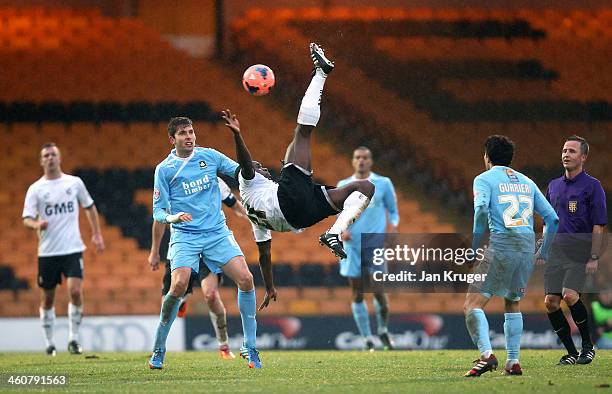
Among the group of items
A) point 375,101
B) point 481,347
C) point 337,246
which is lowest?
point 481,347

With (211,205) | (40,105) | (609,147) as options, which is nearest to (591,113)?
(609,147)

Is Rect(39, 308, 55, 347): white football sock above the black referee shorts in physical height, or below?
below

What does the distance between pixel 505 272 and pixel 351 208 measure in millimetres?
1303

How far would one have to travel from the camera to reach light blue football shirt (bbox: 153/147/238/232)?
31.0 feet

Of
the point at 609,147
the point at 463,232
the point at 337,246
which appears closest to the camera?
the point at 337,246

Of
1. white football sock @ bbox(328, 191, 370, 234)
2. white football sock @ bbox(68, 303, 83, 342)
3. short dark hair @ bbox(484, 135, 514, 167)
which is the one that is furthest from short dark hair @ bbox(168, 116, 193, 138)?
white football sock @ bbox(68, 303, 83, 342)

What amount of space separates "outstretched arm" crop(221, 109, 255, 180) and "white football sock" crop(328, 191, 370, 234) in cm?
81

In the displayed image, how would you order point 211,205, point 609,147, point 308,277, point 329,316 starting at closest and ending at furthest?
point 211,205 → point 329,316 → point 308,277 → point 609,147

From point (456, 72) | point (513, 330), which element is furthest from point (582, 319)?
point (456, 72)

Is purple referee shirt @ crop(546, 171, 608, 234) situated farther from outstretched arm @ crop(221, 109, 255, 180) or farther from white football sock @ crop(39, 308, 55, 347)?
white football sock @ crop(39, 308, 55, 347)

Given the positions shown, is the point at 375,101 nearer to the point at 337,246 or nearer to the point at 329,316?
the point at 329,316

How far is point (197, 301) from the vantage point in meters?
15.9

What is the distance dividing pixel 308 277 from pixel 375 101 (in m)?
4.94

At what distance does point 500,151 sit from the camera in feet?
27.0
